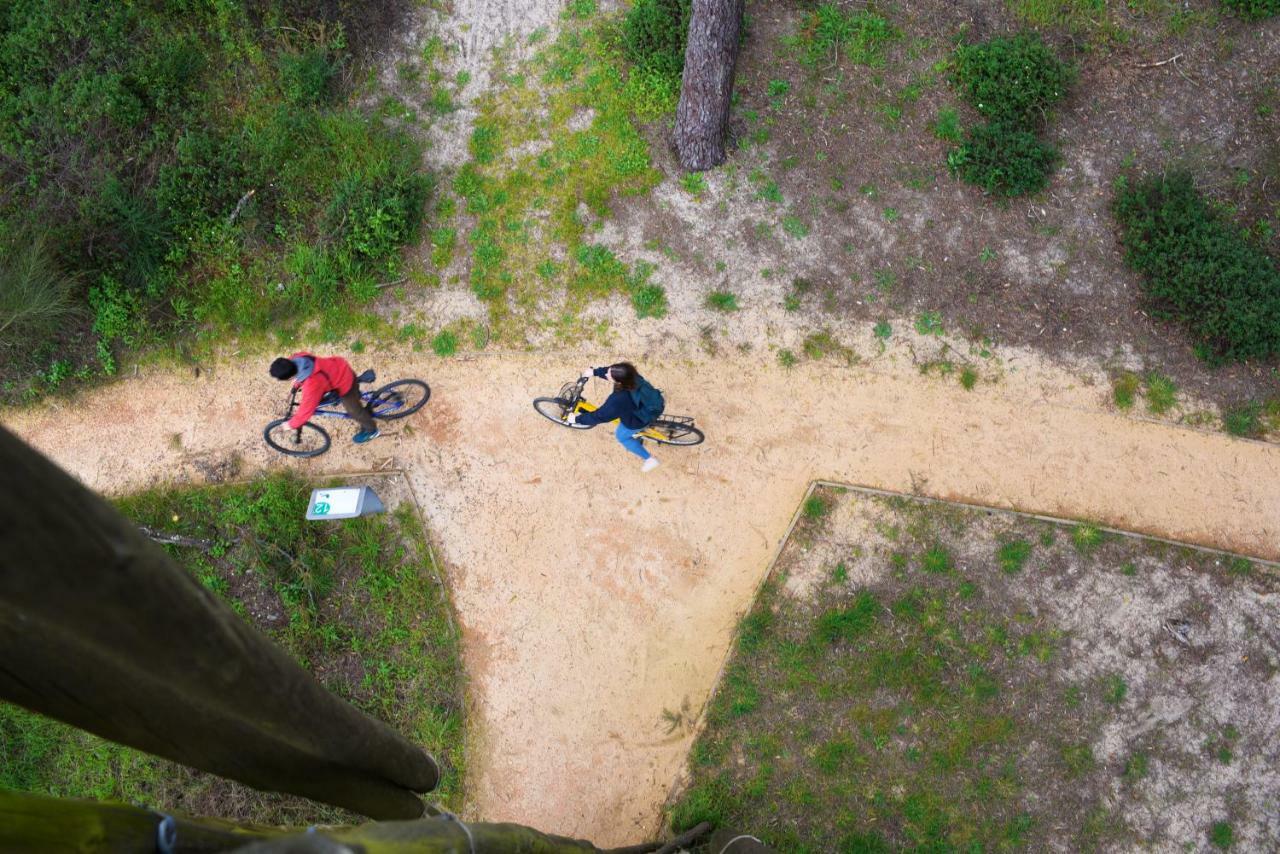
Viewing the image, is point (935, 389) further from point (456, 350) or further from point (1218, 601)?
point (456, 350)

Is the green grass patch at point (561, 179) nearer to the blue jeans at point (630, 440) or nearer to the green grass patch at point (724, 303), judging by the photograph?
the green grass patch at point (724, 303)

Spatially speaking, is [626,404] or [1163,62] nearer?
[626,404]

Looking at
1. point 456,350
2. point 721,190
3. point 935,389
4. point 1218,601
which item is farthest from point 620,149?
point 1218,601

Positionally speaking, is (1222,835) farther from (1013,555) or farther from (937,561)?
(937,561)

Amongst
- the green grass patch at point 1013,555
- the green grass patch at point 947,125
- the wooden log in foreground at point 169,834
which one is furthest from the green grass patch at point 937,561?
the wooden log in foreground at point 169,834

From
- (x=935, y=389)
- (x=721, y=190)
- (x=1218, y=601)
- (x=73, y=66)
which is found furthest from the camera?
(x=73, y=66)

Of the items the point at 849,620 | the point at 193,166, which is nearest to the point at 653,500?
the point at 849,620
